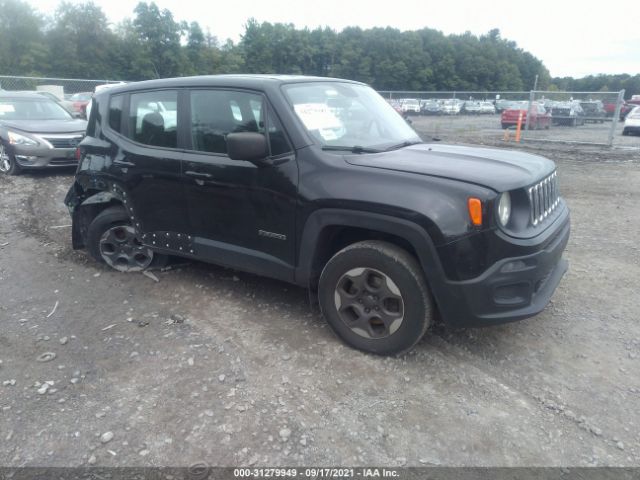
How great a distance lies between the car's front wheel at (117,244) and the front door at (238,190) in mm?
1006

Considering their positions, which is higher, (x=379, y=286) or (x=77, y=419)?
(x=379, y=286)

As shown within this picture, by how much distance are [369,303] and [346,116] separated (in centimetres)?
153

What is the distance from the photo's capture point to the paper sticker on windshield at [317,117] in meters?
3.42

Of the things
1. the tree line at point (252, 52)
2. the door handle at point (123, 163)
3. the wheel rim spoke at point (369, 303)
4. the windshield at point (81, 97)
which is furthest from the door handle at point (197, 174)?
the tree line at point (252, 52)

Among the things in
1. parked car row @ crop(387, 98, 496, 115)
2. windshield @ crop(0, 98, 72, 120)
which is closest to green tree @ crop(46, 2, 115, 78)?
parked car row @ crop(387, 98, 496, 115)

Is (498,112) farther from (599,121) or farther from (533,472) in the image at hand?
(533,472)

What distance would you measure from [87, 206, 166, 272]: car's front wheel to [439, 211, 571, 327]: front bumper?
3024mm

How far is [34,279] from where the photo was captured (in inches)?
182

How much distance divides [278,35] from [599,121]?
7167cm

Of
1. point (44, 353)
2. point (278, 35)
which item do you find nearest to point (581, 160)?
point (44, 353)

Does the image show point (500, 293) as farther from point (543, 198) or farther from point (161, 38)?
point (161, 38)

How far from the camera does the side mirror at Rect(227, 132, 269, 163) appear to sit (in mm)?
3131

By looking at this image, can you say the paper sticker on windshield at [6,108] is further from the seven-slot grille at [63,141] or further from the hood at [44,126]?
the seven-slot grille at [63,141]

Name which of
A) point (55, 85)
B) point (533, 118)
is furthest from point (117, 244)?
point (55, 85)
